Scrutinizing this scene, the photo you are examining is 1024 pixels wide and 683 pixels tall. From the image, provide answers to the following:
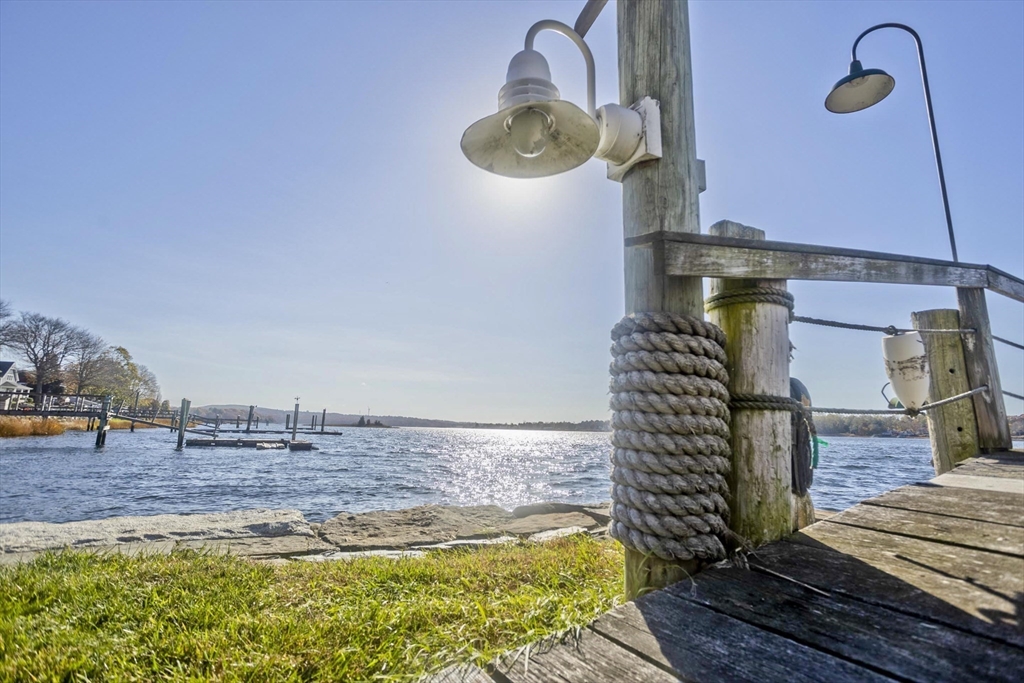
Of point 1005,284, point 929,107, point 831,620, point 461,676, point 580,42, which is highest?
point 929,107

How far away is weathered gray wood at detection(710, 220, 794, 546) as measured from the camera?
1.40 metres

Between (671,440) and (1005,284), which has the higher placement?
(1005,284)

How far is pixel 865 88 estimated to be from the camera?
378cm

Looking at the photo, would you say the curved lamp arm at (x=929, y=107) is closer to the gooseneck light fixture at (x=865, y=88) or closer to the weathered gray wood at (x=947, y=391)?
the gooseneck light fixture at (x=865, y=88)

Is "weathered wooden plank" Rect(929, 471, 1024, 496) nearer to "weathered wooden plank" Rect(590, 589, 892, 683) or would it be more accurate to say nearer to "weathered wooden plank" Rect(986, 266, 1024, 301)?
"weathered wooden plank" Rect(986, 266, 1024, 301)

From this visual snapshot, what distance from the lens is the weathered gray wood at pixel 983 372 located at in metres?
2.56

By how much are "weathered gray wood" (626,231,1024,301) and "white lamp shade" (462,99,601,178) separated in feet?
1.32

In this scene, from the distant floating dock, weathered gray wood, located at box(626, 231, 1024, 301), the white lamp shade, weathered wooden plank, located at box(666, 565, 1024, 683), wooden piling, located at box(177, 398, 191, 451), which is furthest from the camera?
the distant floating dock

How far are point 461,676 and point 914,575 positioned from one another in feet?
3.48

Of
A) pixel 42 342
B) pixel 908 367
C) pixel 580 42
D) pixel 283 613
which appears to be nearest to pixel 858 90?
pixel 908 367

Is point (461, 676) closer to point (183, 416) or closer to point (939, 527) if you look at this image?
point (939, 527)

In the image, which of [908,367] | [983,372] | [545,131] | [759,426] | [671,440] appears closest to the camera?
[671,440]

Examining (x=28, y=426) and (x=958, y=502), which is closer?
(x=958, y=502)

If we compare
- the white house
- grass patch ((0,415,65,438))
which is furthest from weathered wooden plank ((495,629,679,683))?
the white house
